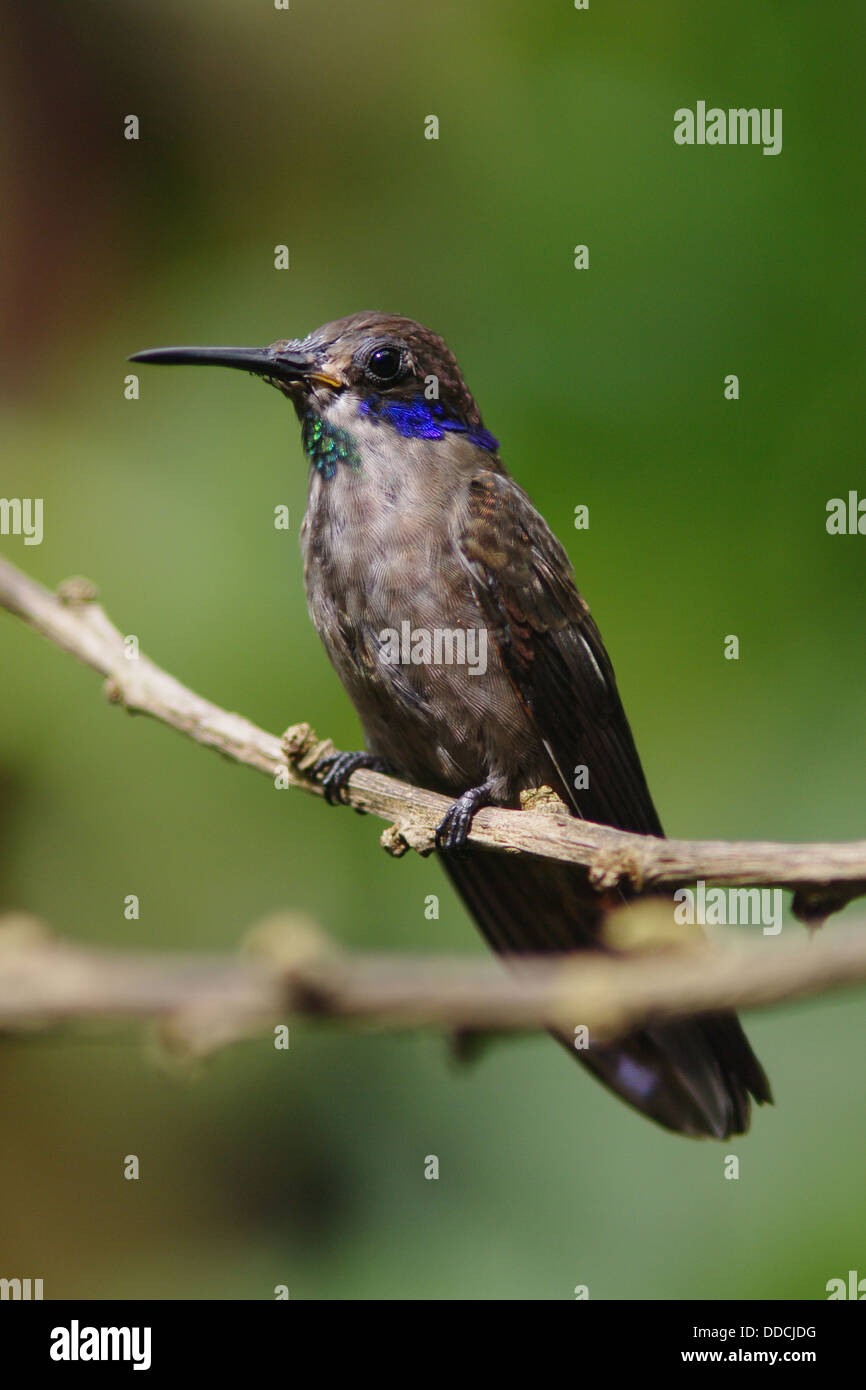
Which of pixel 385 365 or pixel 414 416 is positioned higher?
pixel 385 365

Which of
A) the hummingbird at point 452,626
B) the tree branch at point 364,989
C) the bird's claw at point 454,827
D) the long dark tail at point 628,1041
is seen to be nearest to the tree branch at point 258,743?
the bird's claw at point 454,827

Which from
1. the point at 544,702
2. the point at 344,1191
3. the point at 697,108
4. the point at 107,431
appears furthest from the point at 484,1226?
the point at 697,108

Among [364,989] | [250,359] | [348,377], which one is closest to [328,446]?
[348,377]

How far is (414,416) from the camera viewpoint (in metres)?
3.37

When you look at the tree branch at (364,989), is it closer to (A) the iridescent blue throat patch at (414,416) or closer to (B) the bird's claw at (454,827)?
(B) the bird's claw at (454,827)

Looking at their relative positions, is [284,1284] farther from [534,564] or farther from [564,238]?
[564,238]

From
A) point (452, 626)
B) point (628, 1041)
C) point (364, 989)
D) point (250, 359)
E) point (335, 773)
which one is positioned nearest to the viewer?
point (364, 989)

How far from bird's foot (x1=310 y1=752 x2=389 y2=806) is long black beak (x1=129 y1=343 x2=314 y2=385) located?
3.41 ft

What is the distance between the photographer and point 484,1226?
3.13 m

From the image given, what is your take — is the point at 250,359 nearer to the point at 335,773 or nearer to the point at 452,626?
the point at 452,626

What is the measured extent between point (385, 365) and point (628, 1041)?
2016mm

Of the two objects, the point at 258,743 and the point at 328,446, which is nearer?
the point at 258,743

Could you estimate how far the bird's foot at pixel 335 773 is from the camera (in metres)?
2.89

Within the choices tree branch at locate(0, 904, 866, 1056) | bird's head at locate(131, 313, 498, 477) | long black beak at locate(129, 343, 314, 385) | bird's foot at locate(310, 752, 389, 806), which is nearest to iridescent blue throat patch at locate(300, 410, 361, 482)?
bird's head at locate(131, 313, 498, 477)
